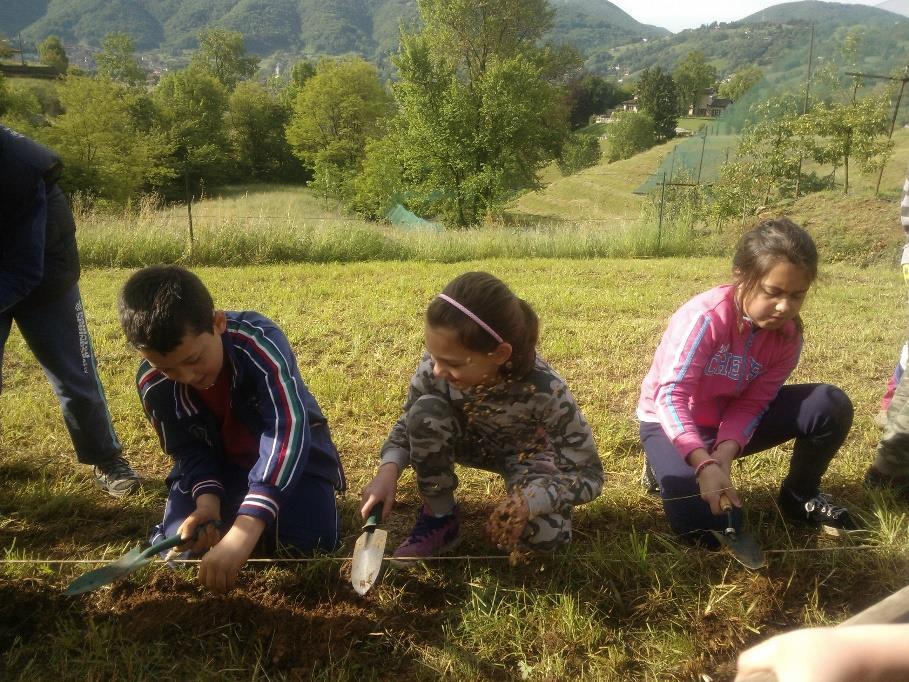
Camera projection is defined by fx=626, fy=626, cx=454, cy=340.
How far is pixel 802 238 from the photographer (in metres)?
2.04

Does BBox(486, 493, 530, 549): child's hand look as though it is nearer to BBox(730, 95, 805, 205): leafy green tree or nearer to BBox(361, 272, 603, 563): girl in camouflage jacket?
BBox(361, 272, 603, 563): girl in camouflage jacket

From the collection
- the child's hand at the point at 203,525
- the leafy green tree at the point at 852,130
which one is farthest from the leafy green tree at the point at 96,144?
the child's hand at the point at 203,525

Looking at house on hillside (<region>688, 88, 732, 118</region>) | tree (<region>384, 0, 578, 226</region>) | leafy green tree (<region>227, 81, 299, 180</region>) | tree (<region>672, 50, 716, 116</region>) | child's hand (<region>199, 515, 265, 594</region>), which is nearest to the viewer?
child's hand (<region>199, 515, 265, 594</region>)

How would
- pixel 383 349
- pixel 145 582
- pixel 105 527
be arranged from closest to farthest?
pixel 145 582 → pixel 105 527 → pixel 383 349

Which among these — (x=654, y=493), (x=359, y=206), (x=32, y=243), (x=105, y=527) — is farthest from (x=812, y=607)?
(x=359, y=206)

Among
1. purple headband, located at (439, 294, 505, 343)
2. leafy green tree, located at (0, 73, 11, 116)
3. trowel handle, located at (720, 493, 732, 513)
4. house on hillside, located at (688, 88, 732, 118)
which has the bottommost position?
trowel handle, located at (720, 493, 732, 513)

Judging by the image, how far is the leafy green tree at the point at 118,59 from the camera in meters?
48.6

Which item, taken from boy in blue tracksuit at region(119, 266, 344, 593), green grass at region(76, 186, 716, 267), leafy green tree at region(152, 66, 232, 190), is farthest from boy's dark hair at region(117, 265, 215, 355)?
leafy green tree at region(152, 66, 232, 190)

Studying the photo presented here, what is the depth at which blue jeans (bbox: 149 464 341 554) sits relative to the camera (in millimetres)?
2100

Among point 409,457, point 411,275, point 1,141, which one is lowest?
point 411,275

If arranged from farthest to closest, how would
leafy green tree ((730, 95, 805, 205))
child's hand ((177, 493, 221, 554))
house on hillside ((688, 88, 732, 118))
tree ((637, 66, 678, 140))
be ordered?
1. house on hillside ((688, 88, 732, 118))
2. tree ((637, 66, 678, 140))
3. leafy green tree ((730, 95, 805, 205))
4. child's hand ((177, 493, 221, 554))

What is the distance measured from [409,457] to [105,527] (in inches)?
47.6

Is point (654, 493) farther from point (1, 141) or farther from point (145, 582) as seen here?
point (1, 141)

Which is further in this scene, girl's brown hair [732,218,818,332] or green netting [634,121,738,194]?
green netting [634,121,738,194]
